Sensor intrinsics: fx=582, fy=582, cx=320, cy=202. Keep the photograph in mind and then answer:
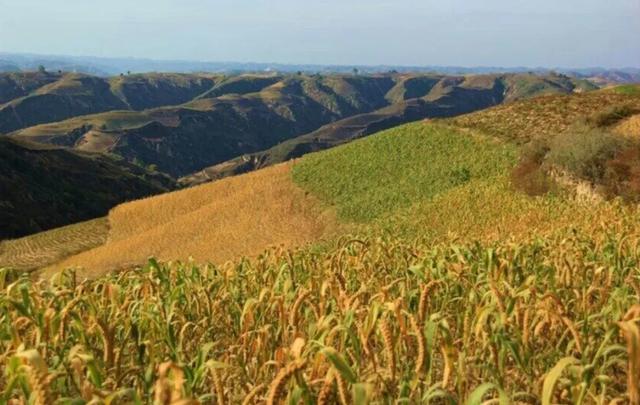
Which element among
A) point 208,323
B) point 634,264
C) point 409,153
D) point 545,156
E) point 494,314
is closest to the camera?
point 494,314

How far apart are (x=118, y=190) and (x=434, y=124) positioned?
99645 mm

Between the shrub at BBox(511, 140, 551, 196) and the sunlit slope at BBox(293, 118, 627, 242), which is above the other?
the shrub at BBox(511, 140, 551, 196)

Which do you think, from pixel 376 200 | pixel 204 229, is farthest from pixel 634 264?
pixel 204 229

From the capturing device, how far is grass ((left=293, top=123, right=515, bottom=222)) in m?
39.6

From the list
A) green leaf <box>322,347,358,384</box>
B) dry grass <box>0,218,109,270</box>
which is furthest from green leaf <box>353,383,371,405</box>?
dry grass <box>0,218,109,270</box>

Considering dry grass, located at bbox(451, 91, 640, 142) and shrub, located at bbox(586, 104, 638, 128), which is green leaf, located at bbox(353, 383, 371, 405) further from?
dry grass, located at bbox(451, 91, 640, 142)

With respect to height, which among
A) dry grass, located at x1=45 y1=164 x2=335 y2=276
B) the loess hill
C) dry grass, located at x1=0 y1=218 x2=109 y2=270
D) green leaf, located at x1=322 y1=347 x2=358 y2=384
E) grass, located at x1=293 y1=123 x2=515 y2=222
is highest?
green leaf, located at x1=322 y1=347 x2=358 y2=384

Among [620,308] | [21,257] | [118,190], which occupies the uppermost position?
[620,308]

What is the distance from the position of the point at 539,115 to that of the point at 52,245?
42.8 meters

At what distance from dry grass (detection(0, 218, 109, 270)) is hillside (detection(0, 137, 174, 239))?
158ft

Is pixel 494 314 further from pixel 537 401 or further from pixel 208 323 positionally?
pixel 208 323

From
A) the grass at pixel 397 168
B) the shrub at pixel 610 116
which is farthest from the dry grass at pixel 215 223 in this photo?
the shrub at pixel 610 116

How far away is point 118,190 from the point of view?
135 metres

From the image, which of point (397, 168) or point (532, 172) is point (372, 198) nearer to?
point (397, 168)
